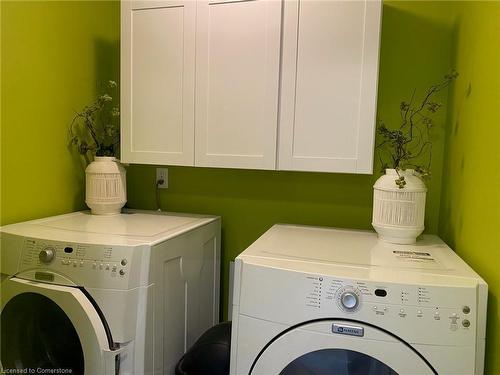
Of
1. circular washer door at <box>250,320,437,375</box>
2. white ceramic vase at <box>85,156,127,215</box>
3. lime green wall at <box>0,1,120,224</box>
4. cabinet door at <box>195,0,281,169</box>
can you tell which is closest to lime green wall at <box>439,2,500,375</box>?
circular washer door at <box>250,320,437,375</box>

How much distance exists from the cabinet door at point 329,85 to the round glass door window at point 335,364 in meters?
0.72

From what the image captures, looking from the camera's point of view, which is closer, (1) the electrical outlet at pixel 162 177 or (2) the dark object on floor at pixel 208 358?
(2) the dark object on floor at pixel 208 358

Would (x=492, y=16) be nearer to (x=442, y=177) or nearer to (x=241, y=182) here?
(x=442, y=177)

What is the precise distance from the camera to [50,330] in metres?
1.42

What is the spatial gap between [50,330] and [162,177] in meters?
0.97

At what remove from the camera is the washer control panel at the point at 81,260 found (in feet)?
4.09

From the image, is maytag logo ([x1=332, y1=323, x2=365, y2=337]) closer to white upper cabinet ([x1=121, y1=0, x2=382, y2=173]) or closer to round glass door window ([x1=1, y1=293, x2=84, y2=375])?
white upper cabinet ([x1=121, y1=0, x2=382, y2=173])

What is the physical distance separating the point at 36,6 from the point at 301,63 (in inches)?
47.1

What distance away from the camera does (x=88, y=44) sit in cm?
197

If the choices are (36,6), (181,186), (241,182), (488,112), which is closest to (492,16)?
(488,112)

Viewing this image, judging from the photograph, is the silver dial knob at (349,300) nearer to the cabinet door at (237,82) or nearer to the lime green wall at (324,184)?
the cabinet door at (237,82)

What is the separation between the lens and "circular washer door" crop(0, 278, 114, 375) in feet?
4.02

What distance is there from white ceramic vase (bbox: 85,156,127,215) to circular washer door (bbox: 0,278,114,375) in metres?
0.53

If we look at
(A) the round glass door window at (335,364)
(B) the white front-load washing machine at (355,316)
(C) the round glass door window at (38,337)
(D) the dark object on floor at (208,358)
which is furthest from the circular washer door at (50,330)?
(A) the round glass door window at (335,364)
